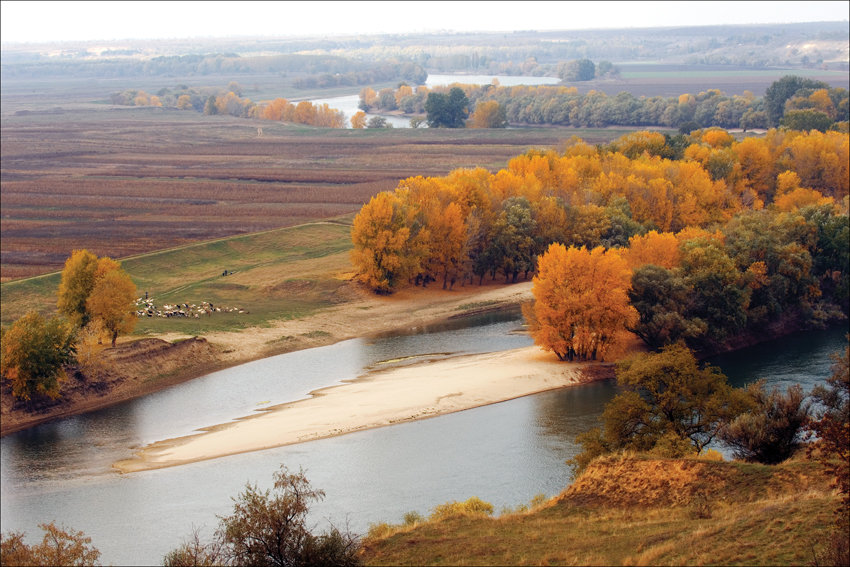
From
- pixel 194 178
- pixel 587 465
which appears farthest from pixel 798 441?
pixel 194 178

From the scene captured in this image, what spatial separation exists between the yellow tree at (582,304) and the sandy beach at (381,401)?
1.61 meters

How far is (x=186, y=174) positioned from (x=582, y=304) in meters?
83.6

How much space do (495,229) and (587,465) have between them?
1772 inches

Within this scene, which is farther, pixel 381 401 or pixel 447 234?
pixel 447 234

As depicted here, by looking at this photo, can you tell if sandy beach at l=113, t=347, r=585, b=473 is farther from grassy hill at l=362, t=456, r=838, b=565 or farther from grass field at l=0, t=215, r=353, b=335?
grassy hill at l=362, t=456, r=838, b=565

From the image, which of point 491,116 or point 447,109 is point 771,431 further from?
point 447,109

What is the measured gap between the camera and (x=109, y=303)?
5916 centimetres

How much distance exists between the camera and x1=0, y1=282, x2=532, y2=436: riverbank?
55.9 metres

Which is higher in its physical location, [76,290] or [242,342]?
[76,290]

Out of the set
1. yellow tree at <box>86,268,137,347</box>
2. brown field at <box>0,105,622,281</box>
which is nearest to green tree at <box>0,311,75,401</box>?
yellow tree at <box>86,268,137,347</box>

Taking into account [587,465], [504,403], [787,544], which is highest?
[787,544]

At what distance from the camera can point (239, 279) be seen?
263 ft

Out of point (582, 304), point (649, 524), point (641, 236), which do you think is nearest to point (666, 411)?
point (649, 524)

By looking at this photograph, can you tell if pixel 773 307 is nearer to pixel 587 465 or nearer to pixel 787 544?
pixel 587 465
